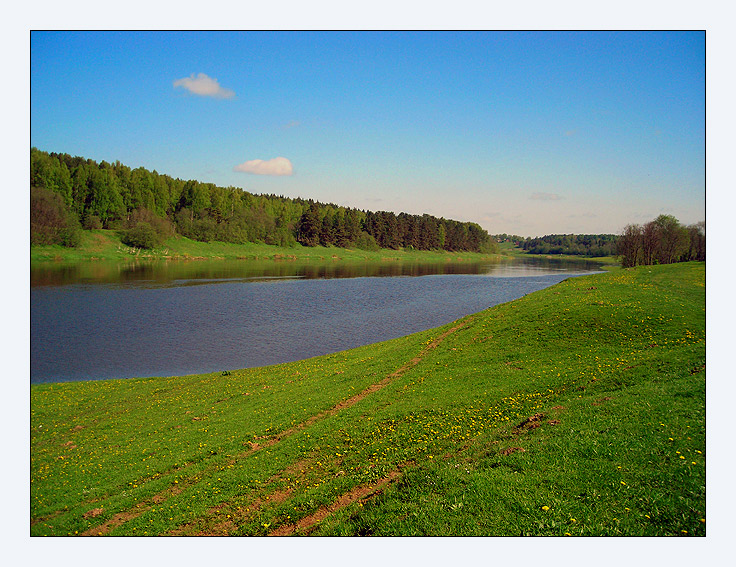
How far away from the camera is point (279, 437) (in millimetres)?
16391

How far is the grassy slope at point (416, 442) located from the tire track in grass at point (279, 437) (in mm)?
91

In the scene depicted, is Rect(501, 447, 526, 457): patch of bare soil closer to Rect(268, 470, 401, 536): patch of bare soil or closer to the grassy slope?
the grassy slope

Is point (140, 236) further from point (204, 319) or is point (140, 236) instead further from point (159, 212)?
point (204, 319)

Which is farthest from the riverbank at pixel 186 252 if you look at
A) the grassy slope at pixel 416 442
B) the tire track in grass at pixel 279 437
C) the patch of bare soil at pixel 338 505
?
the patch of bare soil at pixel 338 505

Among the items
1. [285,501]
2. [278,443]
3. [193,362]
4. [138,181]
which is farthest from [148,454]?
[138,181]

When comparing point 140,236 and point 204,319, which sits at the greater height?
point 140,236

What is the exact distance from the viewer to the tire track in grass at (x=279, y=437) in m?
→ 11.7

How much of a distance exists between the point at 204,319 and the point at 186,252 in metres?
106

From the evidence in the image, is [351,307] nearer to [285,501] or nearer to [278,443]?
[278,443]

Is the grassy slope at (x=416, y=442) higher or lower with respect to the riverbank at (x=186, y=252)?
lower

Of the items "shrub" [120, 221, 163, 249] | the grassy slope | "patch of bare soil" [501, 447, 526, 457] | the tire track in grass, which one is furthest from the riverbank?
"patch of bare soil" [501, 447, 526, 457]

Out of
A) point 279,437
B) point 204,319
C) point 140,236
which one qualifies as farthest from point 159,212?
point 279,437

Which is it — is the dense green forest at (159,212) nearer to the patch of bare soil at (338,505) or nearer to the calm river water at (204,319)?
the calm river water at (204,319)

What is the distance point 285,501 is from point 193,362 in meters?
25.4
